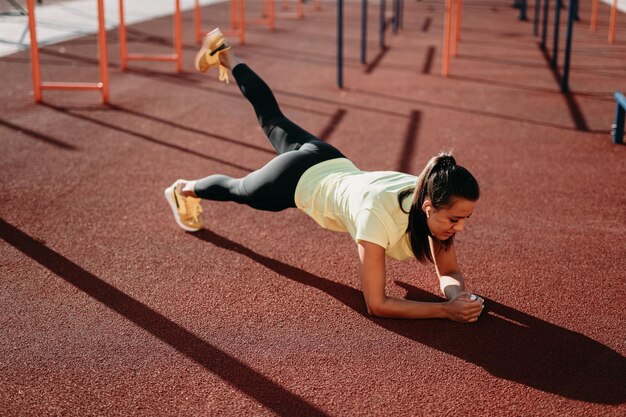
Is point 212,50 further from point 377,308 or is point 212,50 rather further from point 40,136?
point 40,136

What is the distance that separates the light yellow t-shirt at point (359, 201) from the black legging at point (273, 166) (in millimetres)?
61

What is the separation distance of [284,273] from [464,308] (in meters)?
1.04

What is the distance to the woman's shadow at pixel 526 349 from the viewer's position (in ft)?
10.0

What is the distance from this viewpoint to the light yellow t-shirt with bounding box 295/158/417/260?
136 inches

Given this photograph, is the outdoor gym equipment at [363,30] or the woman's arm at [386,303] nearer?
the woman's arm at [386,303]

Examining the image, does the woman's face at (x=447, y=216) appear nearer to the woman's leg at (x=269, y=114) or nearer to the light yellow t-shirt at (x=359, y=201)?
the light yellow t-shirt at (x=359, y=201)

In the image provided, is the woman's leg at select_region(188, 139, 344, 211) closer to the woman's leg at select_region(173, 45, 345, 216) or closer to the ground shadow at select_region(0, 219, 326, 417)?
the woman's leg at select_region(173, 45, 345, 216)

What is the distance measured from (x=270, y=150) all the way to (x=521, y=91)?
12.6 feet

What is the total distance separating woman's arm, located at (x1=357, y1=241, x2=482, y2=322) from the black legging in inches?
27.8

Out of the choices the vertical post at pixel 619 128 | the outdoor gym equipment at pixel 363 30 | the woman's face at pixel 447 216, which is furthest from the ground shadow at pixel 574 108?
the woman's face at pixel 447 216

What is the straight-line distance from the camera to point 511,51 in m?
12.4

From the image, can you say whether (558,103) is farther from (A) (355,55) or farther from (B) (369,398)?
(B) (369,398)

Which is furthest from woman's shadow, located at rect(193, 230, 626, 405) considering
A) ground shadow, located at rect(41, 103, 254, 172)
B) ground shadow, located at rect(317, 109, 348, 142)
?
ground shadow, located at rect(317, 109, 348, 142)

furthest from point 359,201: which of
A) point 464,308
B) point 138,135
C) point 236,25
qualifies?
point 236,25
